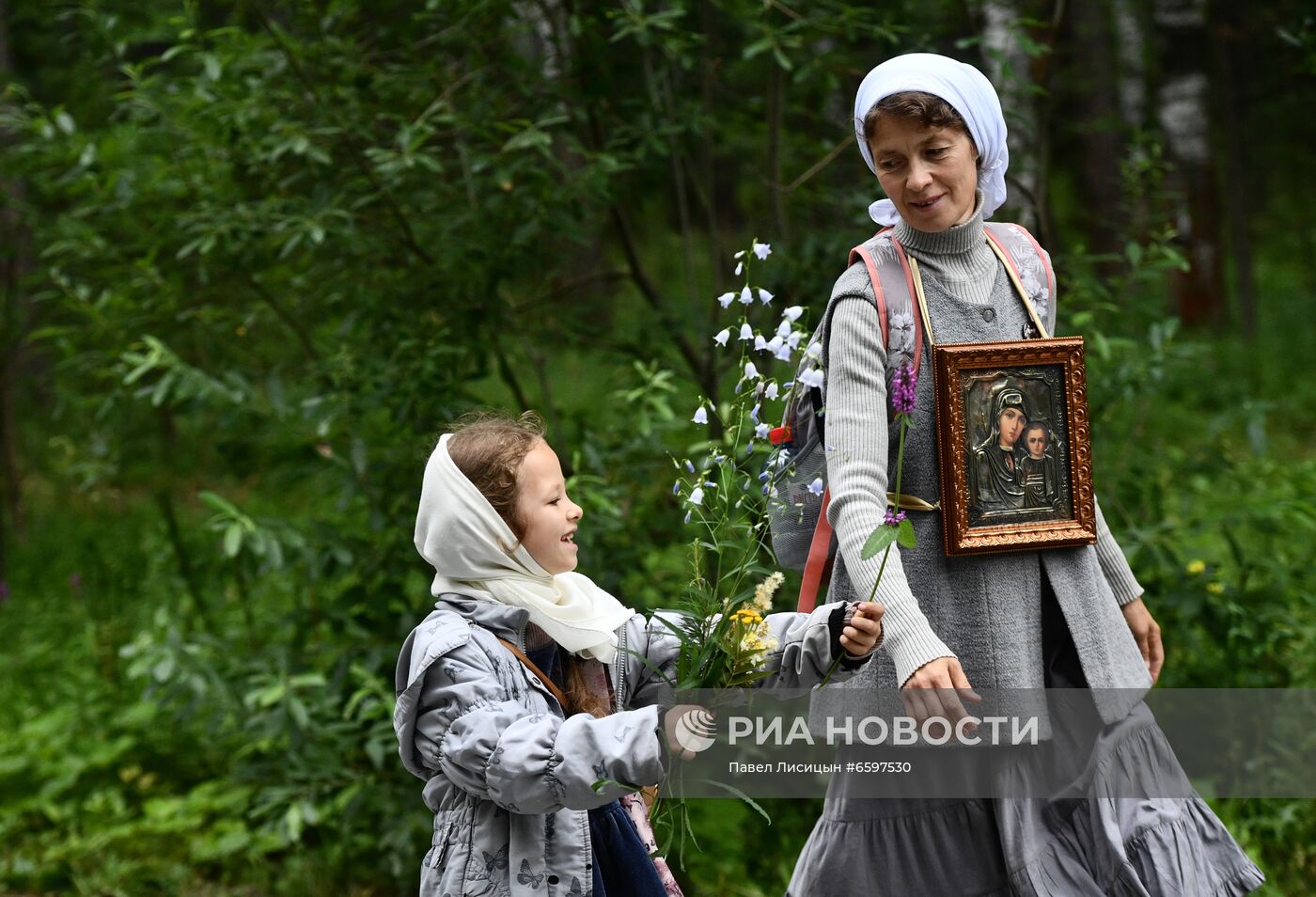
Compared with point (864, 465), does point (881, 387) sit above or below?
above

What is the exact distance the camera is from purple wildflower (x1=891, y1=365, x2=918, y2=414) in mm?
2082

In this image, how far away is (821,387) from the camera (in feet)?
7.61

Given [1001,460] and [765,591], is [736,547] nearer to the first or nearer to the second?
[765,591]

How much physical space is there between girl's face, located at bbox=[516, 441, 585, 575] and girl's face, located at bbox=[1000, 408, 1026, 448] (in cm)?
72

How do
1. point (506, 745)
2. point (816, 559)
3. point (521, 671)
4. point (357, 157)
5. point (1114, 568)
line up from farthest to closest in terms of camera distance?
point (357, 157)
point (1114, 568)
point (816, 559)
point (521, 671)
point (506, 745)

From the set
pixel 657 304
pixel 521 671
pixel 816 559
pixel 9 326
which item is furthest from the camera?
pixel 9 326

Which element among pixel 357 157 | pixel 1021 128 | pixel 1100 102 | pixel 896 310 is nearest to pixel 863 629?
pixel 896 310

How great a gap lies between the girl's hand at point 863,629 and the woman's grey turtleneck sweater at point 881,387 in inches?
5.3

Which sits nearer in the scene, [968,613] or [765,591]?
[765,591]

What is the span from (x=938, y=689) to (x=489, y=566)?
719 millimetres

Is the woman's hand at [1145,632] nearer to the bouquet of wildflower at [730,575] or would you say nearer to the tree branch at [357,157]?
the bouquet of wildflower at [730,575]

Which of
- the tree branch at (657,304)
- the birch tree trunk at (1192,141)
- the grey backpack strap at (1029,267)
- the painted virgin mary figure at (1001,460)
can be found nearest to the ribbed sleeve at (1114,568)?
the painted virgin mary figure at (1001,460)

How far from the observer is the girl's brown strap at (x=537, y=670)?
212 cm

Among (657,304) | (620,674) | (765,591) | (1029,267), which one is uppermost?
(657,304)
